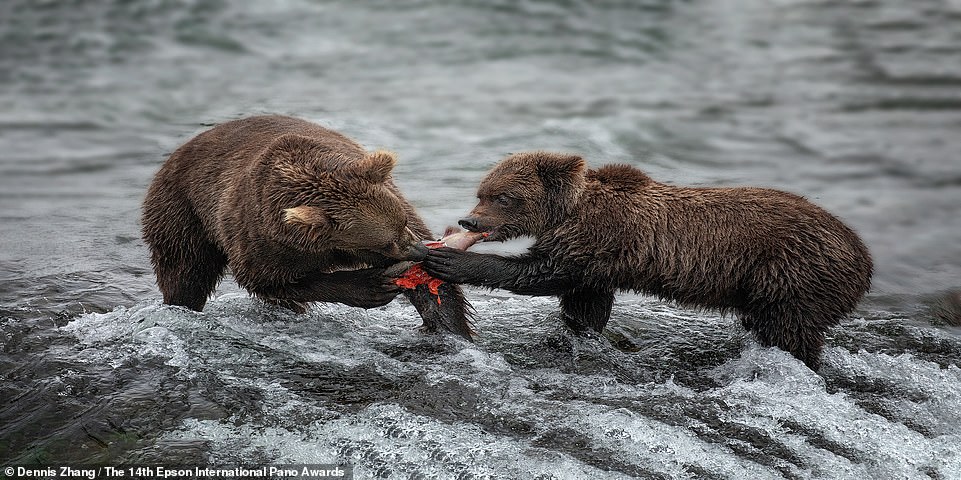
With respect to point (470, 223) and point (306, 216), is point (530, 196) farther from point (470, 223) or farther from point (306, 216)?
point (306, 216)

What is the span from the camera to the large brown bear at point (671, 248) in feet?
25.0

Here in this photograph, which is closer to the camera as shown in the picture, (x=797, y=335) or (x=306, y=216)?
(x=306, y=216)

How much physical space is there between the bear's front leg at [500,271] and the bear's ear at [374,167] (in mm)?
832

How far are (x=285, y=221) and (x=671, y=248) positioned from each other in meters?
2.97

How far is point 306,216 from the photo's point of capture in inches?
267

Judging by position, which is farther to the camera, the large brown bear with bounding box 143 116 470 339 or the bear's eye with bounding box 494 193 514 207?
the bear's eye with bounding box 494 193 514 207

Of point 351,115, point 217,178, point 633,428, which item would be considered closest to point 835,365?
point 633,428

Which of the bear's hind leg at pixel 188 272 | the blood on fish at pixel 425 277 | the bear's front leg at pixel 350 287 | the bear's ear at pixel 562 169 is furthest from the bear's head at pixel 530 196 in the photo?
the bear's hind leg at pixel 188 272

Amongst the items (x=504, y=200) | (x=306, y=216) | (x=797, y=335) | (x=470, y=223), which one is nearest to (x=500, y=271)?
(x=470, y=223)

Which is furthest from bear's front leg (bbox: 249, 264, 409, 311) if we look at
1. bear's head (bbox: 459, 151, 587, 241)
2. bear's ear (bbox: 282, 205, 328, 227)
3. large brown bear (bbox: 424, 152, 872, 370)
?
bear's head (bbox: 459, 151, 587, 241)

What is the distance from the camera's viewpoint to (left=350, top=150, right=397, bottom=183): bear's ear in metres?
7.12

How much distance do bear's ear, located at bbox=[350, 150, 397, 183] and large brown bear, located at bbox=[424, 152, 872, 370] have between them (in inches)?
33.0

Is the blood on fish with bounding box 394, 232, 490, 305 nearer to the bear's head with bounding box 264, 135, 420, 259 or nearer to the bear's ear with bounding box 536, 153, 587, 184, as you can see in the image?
the bear's head with bounding box 264, 135, 420, 259

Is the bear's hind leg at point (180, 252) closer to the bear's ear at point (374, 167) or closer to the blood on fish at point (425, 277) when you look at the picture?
the blood on fish at point (425, 277)
